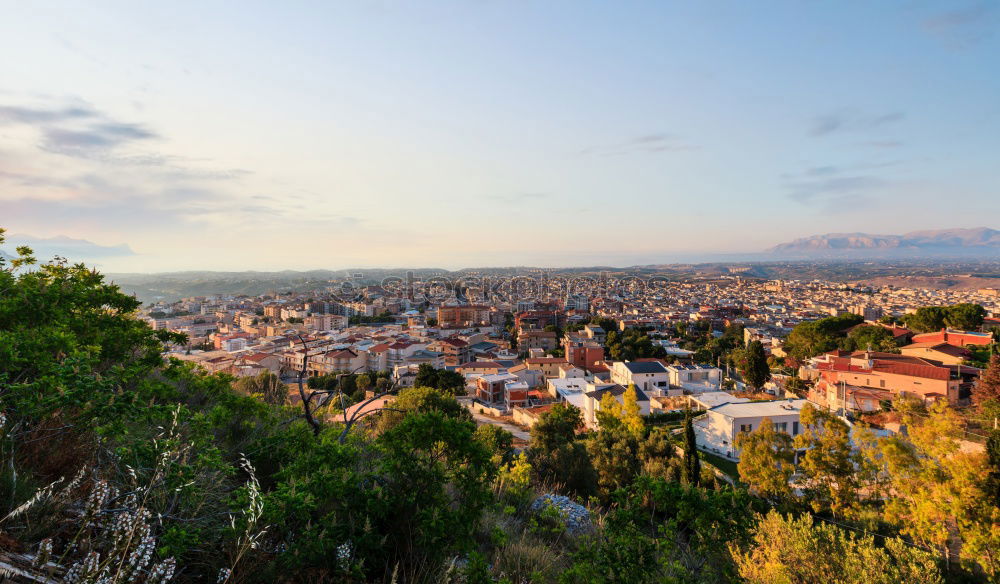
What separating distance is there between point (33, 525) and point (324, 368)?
34.2 meters

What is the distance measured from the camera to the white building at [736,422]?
53.3ft

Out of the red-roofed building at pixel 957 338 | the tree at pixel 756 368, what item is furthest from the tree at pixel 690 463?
the red-roofed building at pixel 957 338

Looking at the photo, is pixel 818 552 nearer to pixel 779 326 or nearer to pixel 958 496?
pixel 958 496

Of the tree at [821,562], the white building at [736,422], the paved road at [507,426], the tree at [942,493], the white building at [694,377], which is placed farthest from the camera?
the white building at [694,377]

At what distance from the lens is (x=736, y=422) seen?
53.3ft

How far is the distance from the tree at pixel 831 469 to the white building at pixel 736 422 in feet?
19.2

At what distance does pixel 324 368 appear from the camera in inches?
1337

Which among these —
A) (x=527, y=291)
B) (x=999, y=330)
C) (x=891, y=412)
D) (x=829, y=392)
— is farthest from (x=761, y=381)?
(x=527, y=291)

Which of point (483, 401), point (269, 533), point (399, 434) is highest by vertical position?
point (399, 434)

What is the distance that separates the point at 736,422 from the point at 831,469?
6.64m

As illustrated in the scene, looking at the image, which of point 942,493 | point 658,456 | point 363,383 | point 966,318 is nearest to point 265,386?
point 658,456

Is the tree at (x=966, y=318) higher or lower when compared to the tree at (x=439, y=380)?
higher

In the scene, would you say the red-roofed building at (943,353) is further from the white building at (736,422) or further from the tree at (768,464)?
the tree at (768,464)

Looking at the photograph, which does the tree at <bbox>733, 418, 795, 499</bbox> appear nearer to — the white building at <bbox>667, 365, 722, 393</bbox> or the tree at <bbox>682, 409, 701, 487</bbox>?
the tree at <bbox>682, 409, 701, 487</bbox>
